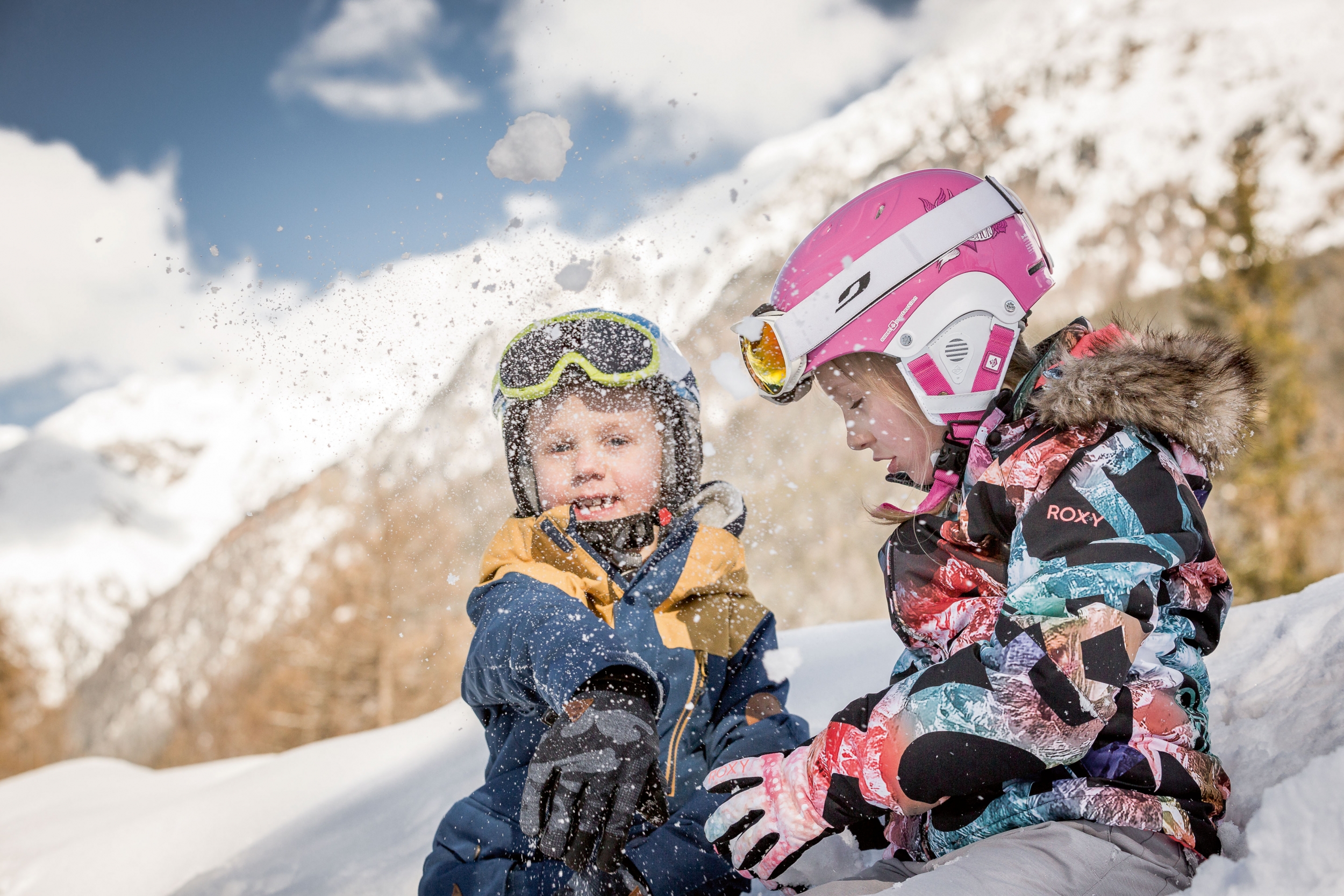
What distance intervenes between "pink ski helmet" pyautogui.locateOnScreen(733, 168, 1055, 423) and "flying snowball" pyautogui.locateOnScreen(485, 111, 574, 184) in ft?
2.93

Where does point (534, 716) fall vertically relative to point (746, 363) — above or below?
below

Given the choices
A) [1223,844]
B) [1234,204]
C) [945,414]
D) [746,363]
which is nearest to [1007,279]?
[945,414]

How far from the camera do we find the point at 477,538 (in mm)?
4281

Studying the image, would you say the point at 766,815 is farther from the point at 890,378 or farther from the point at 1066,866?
the point at 890,378

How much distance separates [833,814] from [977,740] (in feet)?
1.04

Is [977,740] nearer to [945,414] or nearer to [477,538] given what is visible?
[945,414]

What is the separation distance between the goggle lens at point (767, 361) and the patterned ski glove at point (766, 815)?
911mm

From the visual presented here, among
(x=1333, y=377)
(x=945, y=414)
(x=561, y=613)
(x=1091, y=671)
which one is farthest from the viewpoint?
(x=1333, y=377)

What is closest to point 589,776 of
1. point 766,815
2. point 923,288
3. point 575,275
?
point 766,815

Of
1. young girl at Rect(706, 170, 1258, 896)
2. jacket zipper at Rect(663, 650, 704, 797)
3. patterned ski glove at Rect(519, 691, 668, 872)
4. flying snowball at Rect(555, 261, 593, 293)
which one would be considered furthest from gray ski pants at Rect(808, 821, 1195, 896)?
flying snowball at Rect(555, 261, 593, 293)

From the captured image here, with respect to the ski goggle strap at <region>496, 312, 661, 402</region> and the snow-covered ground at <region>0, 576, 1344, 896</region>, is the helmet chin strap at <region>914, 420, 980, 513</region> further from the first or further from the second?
the ski goggle strap at <region>496, 312, 661, 402</region>

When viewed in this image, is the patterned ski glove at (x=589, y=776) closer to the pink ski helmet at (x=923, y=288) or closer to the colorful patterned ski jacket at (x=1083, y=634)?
the colorful patterned ski jacket at (x=1083, y=634)

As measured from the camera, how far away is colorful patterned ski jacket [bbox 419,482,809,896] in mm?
1859

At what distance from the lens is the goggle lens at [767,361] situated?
1.93m
